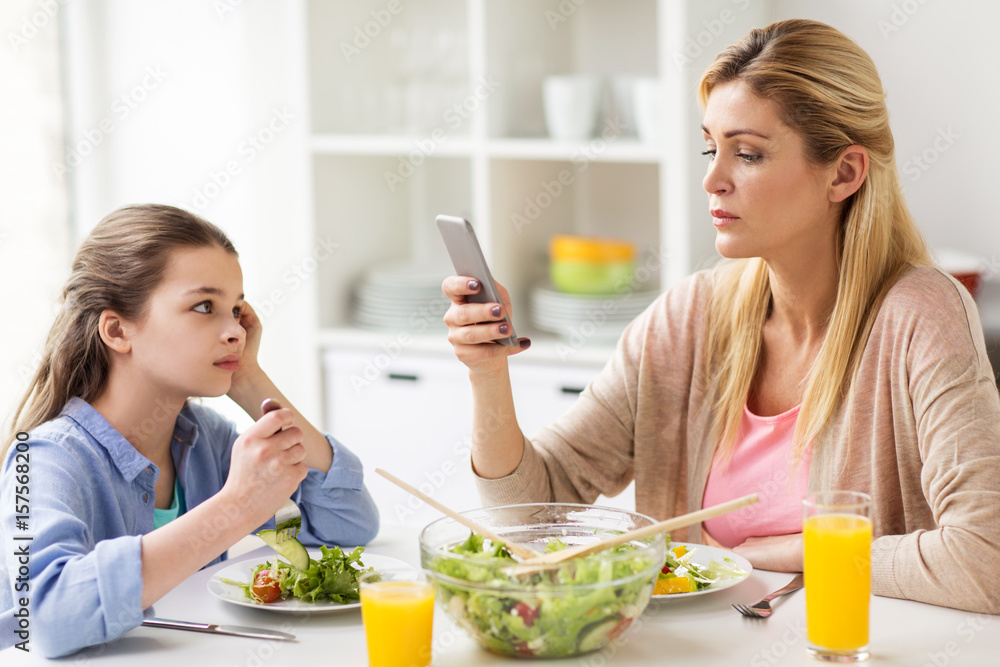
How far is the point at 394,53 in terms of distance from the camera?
2.91m

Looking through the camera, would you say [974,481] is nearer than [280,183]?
Yes

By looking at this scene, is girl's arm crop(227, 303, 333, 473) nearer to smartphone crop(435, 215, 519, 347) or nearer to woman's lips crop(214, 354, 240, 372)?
woman's lips crop(214, 354, 240, 372)

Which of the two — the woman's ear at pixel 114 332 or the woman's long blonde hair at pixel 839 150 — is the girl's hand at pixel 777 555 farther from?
the woman's ear at pixel 114 332

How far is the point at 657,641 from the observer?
109 centimetres

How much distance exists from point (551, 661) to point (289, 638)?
283 millimetres

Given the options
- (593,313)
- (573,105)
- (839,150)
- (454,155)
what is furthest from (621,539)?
(454,155)

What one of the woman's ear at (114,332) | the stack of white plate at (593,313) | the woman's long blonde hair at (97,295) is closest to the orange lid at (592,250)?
the stack of white plate at (593,313)

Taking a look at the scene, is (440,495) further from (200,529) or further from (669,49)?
(200,529)

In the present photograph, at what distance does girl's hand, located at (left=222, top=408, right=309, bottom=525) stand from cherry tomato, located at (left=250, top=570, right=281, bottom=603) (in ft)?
0.27

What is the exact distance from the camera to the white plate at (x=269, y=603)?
1.17 meters

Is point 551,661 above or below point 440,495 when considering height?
above

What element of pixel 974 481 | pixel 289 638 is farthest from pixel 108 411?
pixel 974 481

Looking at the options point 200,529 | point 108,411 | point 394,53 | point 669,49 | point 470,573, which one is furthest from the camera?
point 394,53

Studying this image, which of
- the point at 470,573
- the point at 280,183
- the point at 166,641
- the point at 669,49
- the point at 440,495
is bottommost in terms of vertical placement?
the point at 440,495
